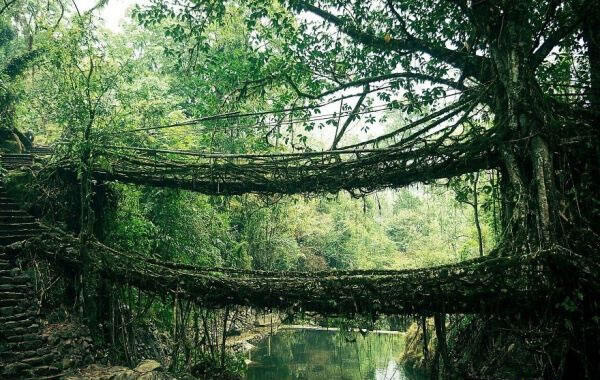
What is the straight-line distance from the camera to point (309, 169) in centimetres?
489

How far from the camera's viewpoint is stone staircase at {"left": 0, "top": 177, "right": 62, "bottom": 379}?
5.46 meters

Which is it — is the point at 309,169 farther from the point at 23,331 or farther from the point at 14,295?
the point at 14,295

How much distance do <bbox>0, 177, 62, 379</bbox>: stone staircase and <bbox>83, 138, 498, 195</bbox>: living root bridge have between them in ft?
6.60

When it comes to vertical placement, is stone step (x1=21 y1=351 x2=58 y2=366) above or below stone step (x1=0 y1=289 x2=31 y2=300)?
below

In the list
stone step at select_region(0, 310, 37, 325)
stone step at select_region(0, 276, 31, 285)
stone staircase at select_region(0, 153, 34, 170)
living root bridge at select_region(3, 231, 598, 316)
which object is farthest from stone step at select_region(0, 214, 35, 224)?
living root bridge at select_region(3, 231, 598, 316)

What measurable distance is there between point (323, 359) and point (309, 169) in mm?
9385

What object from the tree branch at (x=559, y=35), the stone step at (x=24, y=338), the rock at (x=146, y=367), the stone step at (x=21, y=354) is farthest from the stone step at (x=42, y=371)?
the tree branch at (x=559, y=35)

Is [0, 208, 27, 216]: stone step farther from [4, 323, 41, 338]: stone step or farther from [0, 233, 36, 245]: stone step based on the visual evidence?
[4, 323, 41, 338]: stone step

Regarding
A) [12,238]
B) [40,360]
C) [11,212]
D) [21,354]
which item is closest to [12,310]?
[21,354]

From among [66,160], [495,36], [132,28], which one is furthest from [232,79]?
[132,28]

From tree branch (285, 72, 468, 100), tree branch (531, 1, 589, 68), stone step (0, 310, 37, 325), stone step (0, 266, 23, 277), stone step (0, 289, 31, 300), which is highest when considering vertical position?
tree branch (285, 72, 468, 100)

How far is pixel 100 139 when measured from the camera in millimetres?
6352

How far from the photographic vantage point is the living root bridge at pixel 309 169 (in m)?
4.25

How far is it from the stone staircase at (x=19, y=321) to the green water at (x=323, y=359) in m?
5.65
